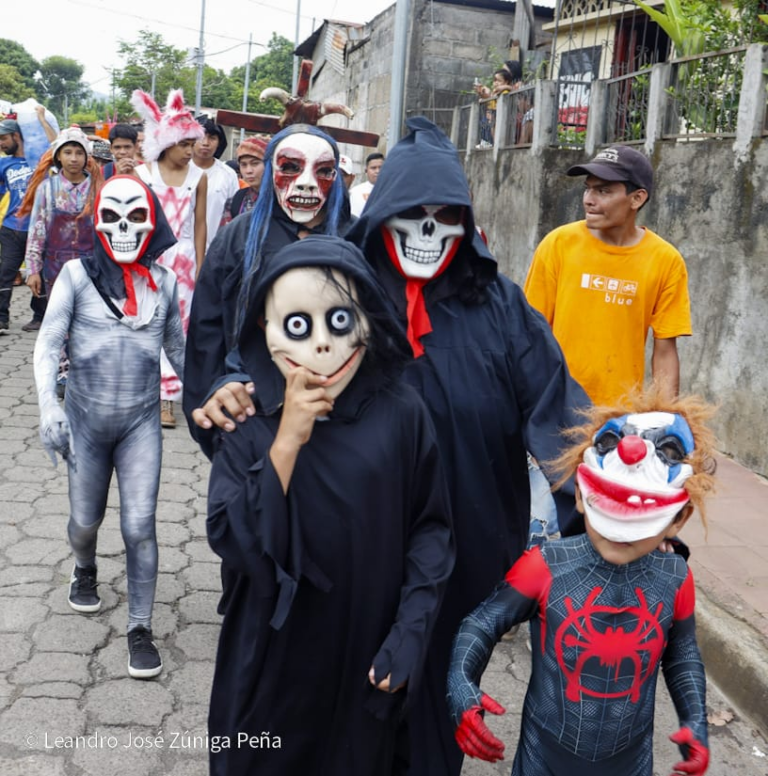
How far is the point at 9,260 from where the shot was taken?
10172 millimetres

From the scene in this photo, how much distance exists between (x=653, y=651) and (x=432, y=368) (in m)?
0.93

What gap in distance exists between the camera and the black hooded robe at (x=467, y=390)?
284 centimetres

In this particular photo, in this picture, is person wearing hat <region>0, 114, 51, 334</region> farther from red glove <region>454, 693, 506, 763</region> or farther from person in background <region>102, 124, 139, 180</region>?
red glove <region>454, 693, 506, 763</region>


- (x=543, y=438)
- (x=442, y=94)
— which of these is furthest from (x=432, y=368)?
(x=442, y=94)

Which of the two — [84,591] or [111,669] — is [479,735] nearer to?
[111,669]

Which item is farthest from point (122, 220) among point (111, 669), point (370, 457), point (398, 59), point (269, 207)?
point (398, 59)

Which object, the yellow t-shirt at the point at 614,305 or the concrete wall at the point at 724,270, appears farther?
the concrete wall at the point at 724,270

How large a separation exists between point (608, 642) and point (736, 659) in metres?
1.98

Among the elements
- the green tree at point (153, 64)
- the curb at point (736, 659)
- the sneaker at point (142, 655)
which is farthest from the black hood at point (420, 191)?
the green tree at point (153, 64)

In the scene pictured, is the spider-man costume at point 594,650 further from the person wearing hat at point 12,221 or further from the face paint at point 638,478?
the person wearing hat at point 12,221

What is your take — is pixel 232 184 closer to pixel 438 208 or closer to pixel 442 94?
pixel 438 208

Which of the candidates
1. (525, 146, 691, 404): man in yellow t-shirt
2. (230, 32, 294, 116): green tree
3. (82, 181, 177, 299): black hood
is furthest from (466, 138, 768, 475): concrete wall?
(230, 32, 294, 116): green tree

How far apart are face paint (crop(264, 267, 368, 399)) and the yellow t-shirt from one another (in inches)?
84.2

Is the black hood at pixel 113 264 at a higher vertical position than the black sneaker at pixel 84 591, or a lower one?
higher
